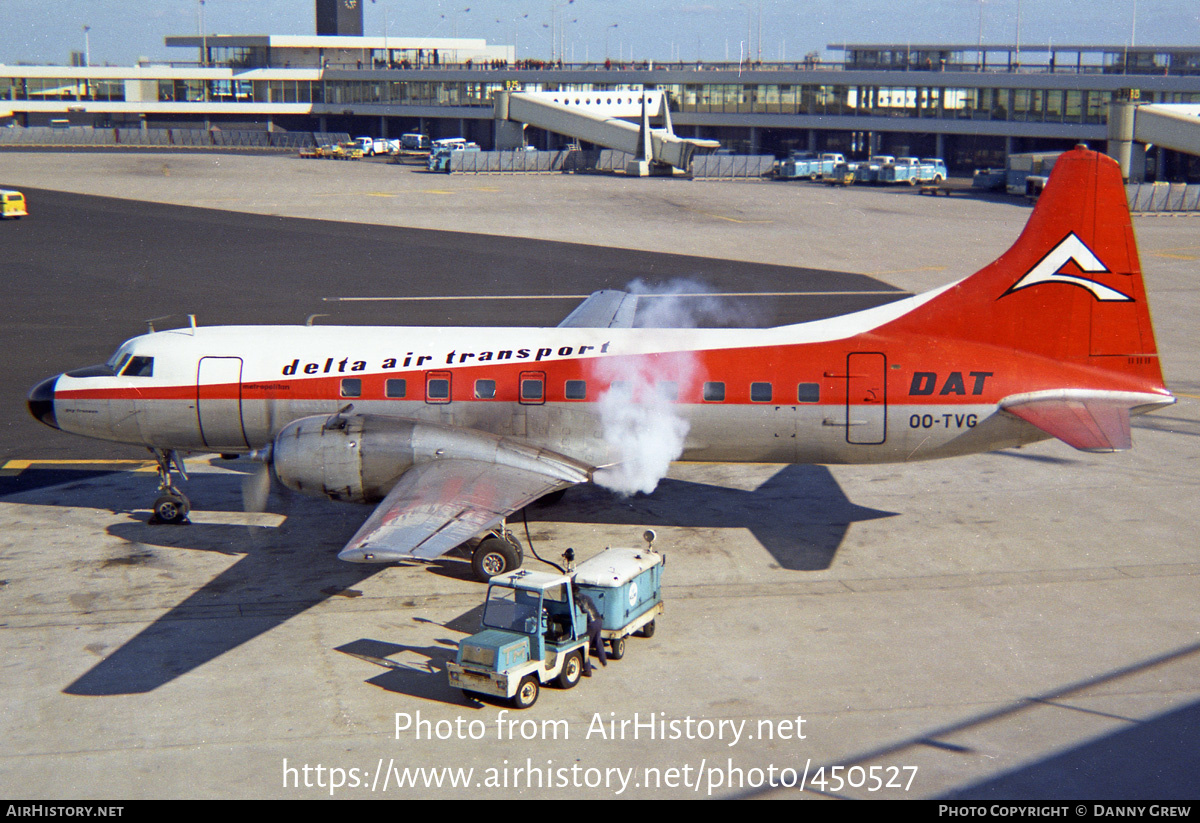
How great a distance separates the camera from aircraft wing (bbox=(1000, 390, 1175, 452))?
20219 millimetres

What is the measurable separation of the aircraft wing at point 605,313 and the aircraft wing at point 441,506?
773 cm

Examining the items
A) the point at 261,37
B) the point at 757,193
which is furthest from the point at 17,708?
the point at 261,37

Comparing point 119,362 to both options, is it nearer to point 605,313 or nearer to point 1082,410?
point 605,313

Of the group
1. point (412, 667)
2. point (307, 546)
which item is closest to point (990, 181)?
point (307, 546)

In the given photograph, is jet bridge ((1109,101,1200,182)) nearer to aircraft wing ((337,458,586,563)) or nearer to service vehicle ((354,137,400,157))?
aircraft wing ((337,458,586,563))

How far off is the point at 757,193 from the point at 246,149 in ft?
280

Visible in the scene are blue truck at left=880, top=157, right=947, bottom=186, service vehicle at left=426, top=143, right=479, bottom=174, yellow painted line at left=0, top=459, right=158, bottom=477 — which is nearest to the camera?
yellow painted line at left=0, top=459, right=158, bottom=477

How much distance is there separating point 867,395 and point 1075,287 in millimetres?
4840

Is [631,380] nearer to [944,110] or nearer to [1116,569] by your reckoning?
[1116,569]

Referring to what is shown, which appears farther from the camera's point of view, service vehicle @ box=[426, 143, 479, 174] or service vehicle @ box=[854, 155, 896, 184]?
service vehicle @ box=[426, 143, 479, 174]

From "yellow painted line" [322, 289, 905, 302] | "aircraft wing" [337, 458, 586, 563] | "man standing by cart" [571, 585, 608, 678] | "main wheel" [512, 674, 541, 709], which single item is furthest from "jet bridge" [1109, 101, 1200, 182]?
"main wheel" [512, 674, 541, 709]

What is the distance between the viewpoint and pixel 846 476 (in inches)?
1097

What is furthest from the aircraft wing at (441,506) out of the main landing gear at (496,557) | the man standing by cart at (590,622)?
the man standing by cart at (590,622)

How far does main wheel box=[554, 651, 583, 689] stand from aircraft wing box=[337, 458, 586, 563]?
2.60 meters
